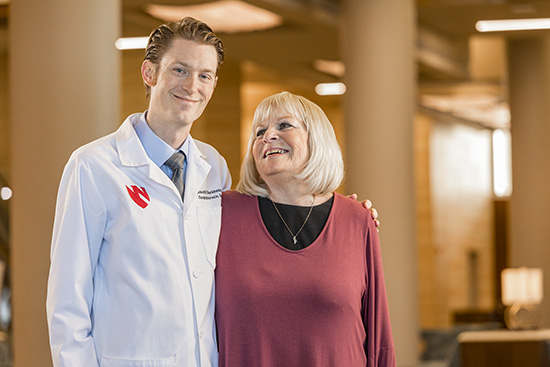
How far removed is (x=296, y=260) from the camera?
313cm

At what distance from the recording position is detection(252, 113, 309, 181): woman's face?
3178 millimetres

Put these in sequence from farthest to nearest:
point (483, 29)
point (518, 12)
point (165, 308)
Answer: point (483, 29) → point (518, 12) → point (165, 308)

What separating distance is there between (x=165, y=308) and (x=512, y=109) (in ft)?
35.4

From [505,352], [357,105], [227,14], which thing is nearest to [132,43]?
[227,14]

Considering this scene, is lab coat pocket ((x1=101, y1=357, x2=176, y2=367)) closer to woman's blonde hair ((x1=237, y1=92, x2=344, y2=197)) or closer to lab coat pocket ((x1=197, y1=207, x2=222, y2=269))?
lab coat pocket ((x1=197, y1=207, x2=222, y2=269))

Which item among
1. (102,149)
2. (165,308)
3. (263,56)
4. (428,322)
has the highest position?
(263,56)

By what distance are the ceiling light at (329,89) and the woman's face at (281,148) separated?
503 inches

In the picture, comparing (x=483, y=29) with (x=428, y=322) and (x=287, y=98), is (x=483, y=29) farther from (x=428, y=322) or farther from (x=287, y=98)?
(x=428, y=322)

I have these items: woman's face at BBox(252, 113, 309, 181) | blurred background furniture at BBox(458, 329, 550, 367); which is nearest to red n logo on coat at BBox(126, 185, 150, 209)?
woman's face at BBox(252, 113, 309, 181)

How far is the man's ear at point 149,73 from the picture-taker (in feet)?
10.2

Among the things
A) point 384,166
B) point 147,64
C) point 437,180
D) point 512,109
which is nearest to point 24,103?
point 147,64

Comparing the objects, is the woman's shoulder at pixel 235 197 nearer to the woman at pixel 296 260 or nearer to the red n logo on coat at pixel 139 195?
the woman at pixel 296 260

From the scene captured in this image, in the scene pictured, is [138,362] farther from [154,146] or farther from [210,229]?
[154,146]

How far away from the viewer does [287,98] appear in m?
3.27
